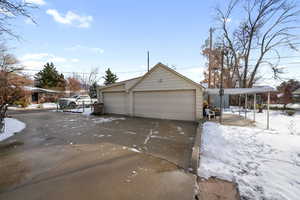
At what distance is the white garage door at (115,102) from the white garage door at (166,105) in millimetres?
1408

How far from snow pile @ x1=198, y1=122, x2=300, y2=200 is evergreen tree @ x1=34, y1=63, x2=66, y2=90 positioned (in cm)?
3247

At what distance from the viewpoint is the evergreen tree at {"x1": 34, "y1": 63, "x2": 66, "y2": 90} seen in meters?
29.8

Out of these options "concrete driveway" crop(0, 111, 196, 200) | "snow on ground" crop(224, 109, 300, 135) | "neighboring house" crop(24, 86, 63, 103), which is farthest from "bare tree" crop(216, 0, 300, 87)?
"neighboring house" crop(24, 86, 63, 103)

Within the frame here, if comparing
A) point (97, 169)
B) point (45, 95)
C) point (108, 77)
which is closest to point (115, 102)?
point (97, 169)

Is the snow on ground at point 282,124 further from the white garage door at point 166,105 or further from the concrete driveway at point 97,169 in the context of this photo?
the concrete driveway at point 97,169

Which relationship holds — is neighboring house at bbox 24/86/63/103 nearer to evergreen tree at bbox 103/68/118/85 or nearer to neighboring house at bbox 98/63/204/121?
evergreen tree at bbox 103/68/118/85

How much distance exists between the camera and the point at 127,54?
16688 millimetres

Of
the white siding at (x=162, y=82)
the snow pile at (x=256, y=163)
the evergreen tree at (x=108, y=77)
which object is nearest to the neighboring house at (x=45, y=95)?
the evergreen tree at (x=108, y=77)

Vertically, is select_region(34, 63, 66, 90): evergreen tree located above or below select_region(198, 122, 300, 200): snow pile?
above

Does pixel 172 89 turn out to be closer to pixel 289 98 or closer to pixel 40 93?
pixel 289 98

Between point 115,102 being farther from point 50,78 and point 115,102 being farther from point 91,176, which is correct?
point 50,78

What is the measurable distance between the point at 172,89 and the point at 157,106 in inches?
65.6

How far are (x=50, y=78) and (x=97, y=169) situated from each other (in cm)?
3426

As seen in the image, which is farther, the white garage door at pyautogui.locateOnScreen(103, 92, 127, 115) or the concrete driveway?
the white garage door at pyautogui.locateOnScreen(103, 92, 127, 115)
